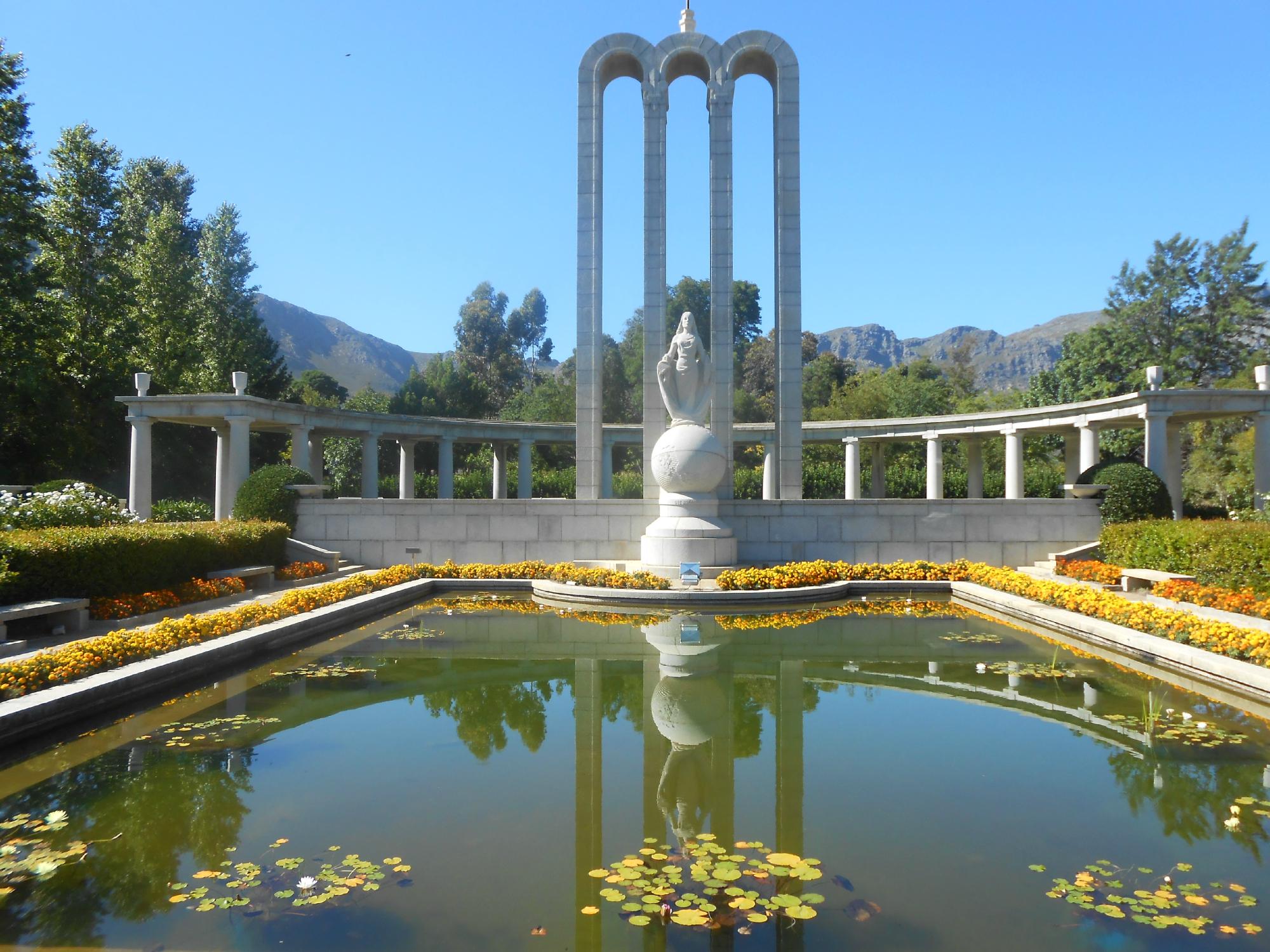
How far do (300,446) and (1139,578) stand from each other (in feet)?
73.8

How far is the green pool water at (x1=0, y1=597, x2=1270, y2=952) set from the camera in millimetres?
3656

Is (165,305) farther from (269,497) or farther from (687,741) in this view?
(687,741)

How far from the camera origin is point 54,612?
33.1 feet

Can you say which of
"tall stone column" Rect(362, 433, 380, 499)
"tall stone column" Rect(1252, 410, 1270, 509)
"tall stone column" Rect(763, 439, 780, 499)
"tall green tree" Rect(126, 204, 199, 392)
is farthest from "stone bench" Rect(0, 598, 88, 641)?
"tall green tree" Rect(126, 204, 199, 392)

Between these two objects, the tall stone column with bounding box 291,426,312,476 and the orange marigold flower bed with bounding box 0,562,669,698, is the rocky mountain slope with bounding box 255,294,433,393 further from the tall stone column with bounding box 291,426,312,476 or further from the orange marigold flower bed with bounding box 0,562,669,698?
the orange marigold flower bed with bounding box 0,562,669,698

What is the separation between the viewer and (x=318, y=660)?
30.1 ft

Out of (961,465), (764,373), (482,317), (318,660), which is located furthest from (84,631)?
(482,317)

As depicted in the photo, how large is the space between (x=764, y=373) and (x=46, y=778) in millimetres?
53908

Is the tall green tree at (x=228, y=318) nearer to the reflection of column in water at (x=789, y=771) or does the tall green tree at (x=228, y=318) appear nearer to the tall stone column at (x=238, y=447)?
the tall stone column at (x=238, y=447)

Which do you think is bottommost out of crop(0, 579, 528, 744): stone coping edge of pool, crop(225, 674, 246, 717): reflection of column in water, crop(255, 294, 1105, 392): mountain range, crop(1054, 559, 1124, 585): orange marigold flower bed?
crop(225, 674, 246, 717): reflection of column in water

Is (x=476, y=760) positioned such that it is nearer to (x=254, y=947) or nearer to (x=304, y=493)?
(x=254, y=947)

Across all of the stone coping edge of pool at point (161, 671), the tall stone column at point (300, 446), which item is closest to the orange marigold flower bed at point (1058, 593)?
the stone coping edge of pool at point (161, 671)

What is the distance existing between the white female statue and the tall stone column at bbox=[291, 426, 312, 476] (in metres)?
14.1

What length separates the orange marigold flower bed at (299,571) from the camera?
52.8ft
